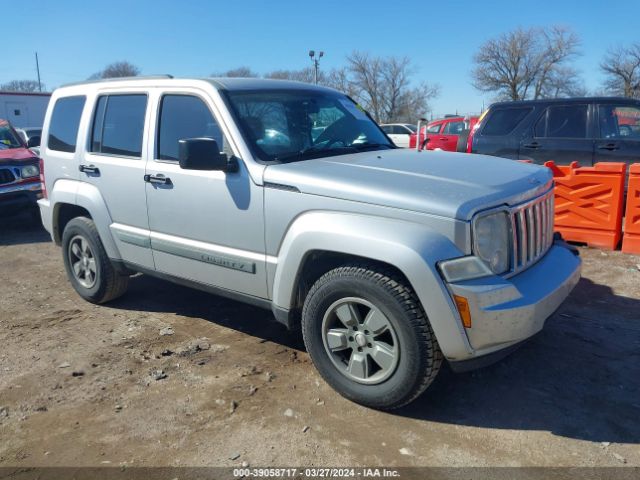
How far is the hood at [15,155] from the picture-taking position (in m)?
8.66

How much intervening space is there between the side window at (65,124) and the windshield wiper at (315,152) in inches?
93.1

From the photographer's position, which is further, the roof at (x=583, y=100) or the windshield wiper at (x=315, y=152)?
the roof at (x=583, y=100)

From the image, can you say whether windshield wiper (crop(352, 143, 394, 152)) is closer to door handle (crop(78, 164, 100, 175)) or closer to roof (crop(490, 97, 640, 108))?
door handle (crop(78, 164, 100, 175))

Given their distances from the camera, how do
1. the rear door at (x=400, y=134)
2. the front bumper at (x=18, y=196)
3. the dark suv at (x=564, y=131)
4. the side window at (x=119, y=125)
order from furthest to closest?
1. the rear door at (x=400, y=134)
2. the front bumper at (x=18, y=196)
3. the dark suv at (x=564, y=131)
4. the side window at (x=119, y=125)

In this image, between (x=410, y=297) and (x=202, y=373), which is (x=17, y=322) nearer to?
(x=202, y=373)

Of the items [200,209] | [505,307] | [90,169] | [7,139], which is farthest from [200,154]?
[7,139]

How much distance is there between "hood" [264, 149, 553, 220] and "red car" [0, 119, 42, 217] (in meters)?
6.63

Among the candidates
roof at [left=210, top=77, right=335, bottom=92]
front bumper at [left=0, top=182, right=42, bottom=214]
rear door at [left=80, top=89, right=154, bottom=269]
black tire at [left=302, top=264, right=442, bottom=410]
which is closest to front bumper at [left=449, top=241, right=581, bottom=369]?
black tire at [left=302, top=264, right=442, bottom=410]

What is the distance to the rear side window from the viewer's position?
846cm

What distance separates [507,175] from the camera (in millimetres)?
3545

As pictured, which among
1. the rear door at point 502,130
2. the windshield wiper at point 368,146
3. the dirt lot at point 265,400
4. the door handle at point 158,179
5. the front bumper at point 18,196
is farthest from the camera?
the front bumper at point 18,196

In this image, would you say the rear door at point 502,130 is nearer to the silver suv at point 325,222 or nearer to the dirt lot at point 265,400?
the dirt lot at point 265,400

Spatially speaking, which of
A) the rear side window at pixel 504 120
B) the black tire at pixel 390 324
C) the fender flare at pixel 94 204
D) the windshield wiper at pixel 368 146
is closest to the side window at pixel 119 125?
the fender flare at pixel 94 204

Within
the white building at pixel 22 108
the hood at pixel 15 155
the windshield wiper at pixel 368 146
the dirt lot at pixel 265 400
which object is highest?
the white building at pixel 22 108
